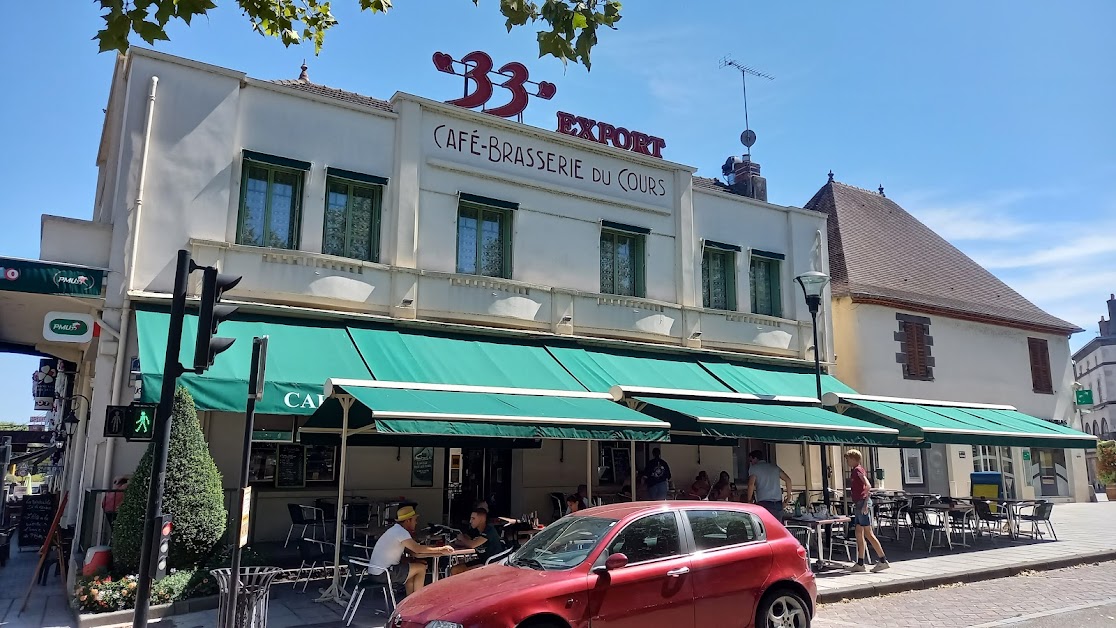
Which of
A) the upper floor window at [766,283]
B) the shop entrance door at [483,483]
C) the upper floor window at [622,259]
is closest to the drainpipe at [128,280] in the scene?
the shop entrance door at [483,483]

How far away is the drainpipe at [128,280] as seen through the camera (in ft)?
36.2

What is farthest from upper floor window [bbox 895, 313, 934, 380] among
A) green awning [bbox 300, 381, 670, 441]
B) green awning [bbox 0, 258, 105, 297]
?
green awning [bbox 0, 258, 105, 297]

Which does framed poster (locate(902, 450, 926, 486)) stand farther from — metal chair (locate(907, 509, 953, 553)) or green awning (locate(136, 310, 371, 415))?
green awning (locate(136, 310, 371, 415))

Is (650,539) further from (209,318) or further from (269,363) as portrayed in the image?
(269,363)

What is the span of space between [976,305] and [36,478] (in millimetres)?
60590

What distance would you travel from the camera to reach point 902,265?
79.3 ft

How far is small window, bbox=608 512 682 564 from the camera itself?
6.70m

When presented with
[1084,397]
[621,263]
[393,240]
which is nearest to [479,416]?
[393,240]

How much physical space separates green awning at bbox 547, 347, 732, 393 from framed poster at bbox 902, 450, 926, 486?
9278 mm

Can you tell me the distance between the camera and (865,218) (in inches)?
1009

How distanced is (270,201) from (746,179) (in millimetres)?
14127

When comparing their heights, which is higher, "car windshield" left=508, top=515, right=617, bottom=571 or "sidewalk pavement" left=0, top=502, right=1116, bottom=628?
"car windshield" left=508, top=515, right=617, bottom=571

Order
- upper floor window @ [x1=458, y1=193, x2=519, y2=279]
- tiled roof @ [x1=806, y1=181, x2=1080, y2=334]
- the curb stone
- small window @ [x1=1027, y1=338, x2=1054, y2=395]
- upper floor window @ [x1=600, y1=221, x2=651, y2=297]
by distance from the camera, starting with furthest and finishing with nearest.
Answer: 1. small window @ [x1=1027, y1=338, x2=1054, y2=395]
2. tiled roof @ [x1=806, y1=181, x2=1080, y2=334]
3. upper floor window @ [x1=600, y1=221, x2=651, y2=297]
4. upper floor window @ [x1=458, y1=193, x2=519, y2=279]
5. the curb stone

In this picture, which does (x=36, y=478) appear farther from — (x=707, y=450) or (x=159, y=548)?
(x=159, y=548)
